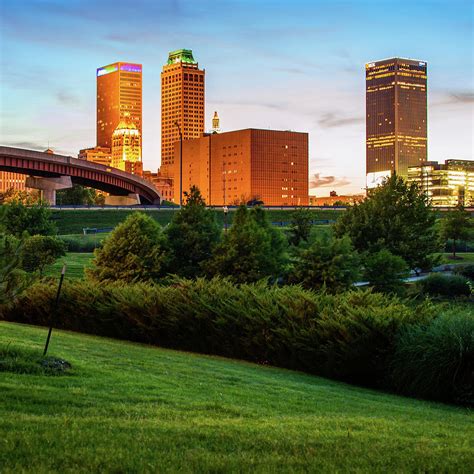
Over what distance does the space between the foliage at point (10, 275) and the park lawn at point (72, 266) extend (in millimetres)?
24609

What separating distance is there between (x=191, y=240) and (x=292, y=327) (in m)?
17.6

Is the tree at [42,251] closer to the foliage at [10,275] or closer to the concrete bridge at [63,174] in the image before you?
the foliage at [10,275]

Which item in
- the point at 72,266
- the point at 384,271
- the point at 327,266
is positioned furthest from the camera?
the point at 72,266

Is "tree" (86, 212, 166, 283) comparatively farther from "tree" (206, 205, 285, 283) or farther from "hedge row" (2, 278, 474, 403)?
"hedge row" (2, 278, 474, 403)

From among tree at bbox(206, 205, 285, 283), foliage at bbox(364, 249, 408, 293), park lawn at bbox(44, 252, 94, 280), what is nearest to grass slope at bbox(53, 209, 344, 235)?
park lawn at bbox(44, 252, 94, 280)

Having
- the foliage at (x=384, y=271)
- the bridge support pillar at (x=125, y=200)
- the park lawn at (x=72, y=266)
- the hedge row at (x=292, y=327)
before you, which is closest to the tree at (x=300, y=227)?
the park lawn at (x=72, y=266)

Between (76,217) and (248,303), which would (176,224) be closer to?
(248,303)

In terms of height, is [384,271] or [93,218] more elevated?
[93,218]

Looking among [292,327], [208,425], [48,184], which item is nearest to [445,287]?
[292,327]

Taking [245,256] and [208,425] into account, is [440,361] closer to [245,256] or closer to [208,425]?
[208,425]

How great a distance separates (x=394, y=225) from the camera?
45031 millimetres

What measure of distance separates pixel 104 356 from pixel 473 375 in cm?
767

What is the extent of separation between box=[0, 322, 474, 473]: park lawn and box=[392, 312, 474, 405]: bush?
1.99ft

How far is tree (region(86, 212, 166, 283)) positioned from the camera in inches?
1287
